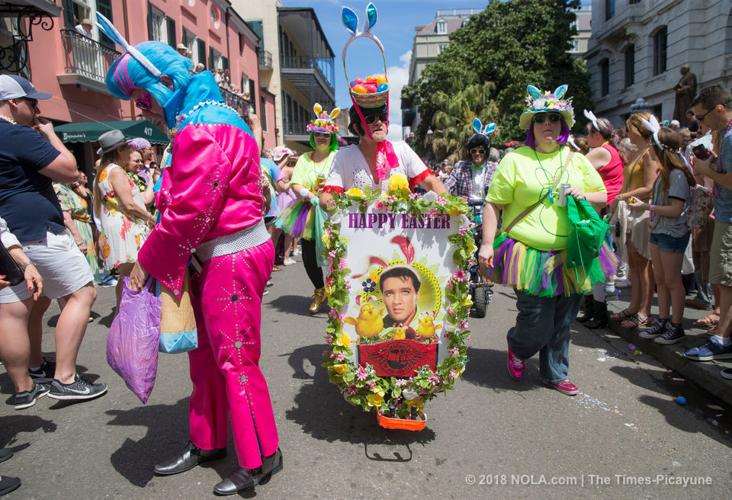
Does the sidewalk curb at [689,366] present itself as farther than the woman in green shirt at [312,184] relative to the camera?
No

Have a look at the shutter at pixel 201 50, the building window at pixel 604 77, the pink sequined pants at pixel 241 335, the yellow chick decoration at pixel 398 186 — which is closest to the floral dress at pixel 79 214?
the pink sequined pants at pixel 241 335

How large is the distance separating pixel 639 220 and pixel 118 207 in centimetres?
542

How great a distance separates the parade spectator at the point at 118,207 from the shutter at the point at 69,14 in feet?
29.3

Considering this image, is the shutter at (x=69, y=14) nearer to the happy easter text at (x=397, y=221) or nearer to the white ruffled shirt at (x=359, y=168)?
the white ruffled shirt at (x=359, y=168)

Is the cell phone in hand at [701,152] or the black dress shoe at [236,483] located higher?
the cell phone in hand at [701,152]

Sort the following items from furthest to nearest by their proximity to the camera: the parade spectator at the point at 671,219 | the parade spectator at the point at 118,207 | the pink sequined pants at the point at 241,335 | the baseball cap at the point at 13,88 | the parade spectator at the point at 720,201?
1. the parade spectator at the point at 118,207
2. the parade spectator at the point at 671,219
3. the parade spectator at the point at 720,201
4. the baseball cap at the point at 13,88
5. the pink sequined pants at the point at 241,335

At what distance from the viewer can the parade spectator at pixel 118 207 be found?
180 inches

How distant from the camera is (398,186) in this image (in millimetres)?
2859

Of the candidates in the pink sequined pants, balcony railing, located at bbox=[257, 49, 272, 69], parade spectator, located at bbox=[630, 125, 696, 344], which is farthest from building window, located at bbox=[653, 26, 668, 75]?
the pink sequined pants

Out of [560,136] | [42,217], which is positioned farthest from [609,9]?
[42,217]

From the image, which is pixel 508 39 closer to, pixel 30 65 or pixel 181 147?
pixel 30 65

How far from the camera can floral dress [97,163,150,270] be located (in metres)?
5.00

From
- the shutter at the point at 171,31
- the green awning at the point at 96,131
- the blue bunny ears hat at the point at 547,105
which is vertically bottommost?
the blue bunny ears hat at the point at 547,105

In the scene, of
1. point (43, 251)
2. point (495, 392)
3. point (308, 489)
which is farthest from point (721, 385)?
point (43, 251)
